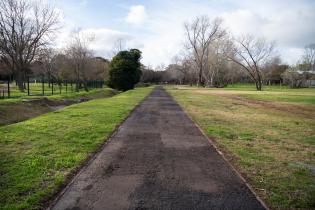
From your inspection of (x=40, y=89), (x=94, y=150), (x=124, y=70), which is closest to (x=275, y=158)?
(x=94, y=150)

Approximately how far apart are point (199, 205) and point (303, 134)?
734cm

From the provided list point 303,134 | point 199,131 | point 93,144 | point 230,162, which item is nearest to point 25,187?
point 93,144

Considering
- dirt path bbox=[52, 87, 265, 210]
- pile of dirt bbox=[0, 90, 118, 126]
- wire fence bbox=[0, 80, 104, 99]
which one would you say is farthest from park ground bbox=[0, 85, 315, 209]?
wire fence bbox=[0, 80, 104, 99]

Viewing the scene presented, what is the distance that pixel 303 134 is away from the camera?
9914mm

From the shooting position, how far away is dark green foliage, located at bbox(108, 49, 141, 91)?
4925cm

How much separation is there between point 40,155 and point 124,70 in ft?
143

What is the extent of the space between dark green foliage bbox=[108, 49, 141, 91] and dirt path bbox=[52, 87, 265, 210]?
138ft

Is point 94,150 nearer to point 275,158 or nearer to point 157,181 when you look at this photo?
point 157,181

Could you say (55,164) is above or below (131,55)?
below

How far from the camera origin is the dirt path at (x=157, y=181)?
4.13 metres

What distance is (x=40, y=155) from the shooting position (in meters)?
6.54

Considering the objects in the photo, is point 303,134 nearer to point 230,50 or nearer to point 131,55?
point 131,55

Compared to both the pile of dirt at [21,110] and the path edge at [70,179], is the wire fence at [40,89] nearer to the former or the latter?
the pile of dirt at [21,110]

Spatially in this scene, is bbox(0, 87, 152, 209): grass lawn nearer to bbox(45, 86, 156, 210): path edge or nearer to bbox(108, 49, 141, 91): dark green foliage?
bbox(45, 86, 156, 210): path edge
